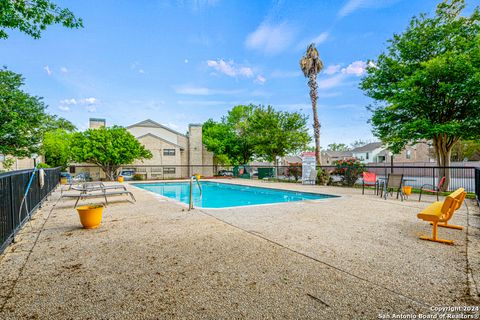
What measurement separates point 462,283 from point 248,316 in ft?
7.52

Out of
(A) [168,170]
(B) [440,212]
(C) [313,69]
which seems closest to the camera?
(B) [440,212]

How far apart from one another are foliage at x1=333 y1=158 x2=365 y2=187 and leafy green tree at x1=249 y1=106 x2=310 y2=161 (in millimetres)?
9608

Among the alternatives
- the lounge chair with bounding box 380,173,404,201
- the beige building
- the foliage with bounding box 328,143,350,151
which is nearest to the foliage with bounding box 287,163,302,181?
the lounge chair with bounding box 380,173,404,201

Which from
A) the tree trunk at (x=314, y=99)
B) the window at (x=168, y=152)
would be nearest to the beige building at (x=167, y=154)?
the window at (x=168, y=152)

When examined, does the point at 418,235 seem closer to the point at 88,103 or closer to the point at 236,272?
the point at 236,272

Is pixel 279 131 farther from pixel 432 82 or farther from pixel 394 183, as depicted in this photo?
pixel 394 183

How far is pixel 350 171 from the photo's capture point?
531 inches

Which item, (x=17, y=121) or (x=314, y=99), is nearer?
(x=17, y=121)

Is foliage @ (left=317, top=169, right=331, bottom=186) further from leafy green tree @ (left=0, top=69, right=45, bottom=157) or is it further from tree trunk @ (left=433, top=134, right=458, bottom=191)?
leafy green tree @ (left=0, top=69, right=45, bottom=157)

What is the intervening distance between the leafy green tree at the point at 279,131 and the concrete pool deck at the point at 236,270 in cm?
1844

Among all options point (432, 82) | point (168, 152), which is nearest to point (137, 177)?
point (168, 152)

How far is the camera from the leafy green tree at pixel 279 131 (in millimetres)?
23312

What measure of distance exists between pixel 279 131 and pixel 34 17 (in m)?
19.6

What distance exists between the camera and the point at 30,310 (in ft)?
6.75
